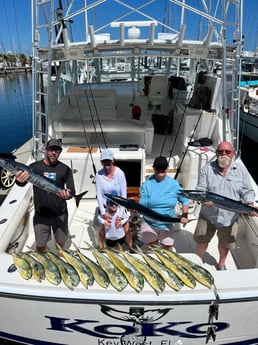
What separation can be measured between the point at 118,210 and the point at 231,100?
2.58 m

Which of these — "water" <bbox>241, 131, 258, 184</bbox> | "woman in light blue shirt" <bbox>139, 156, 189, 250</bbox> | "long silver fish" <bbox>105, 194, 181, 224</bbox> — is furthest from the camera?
"water" <bbox>241, 131, 258, 184</bbox>

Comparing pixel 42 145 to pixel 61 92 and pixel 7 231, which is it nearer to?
pixel 7 231

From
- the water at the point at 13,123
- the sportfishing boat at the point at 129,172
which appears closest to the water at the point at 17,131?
the water at the point at 13,123

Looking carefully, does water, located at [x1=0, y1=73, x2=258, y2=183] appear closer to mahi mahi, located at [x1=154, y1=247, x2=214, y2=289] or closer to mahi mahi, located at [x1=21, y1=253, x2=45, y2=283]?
mahi mahi, located at [x1=154, y1=247, x2=214, y2=289]

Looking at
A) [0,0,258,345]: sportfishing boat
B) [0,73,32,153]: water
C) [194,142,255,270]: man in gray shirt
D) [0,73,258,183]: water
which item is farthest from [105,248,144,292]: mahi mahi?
[0,73,32,153]: water

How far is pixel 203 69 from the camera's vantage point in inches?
311

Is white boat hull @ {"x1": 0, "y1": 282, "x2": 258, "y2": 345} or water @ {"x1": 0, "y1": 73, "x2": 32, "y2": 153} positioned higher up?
white boat hull @ {"x1": 0, "y1": 282, "x2": 258, "y2": 345}

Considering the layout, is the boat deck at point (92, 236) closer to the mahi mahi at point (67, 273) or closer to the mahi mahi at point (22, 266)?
the mahi mahi at point (67, 273)

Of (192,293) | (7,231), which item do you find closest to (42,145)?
(7,231)

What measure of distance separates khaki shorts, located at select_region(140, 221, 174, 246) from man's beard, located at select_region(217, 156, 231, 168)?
34.9 inches

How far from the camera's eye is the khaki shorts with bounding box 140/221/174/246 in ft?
11.1

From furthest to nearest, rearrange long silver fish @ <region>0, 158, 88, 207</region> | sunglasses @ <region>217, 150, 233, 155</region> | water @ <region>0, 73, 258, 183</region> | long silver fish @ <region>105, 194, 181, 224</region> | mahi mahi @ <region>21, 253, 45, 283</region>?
water @ <region>0, 73, 258, 183</region>, sunglasses @ <region>217, 150, 233, 155</region>, long silver fish @ <region>105, 194, 181, 224</region>, long silver fish @ <region>0, 158, 88, 207</region>, mahi mahi @ <region>21, 253, 45, 283</region>

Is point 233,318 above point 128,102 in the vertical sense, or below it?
below

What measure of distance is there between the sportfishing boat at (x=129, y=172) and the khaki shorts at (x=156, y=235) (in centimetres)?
41
